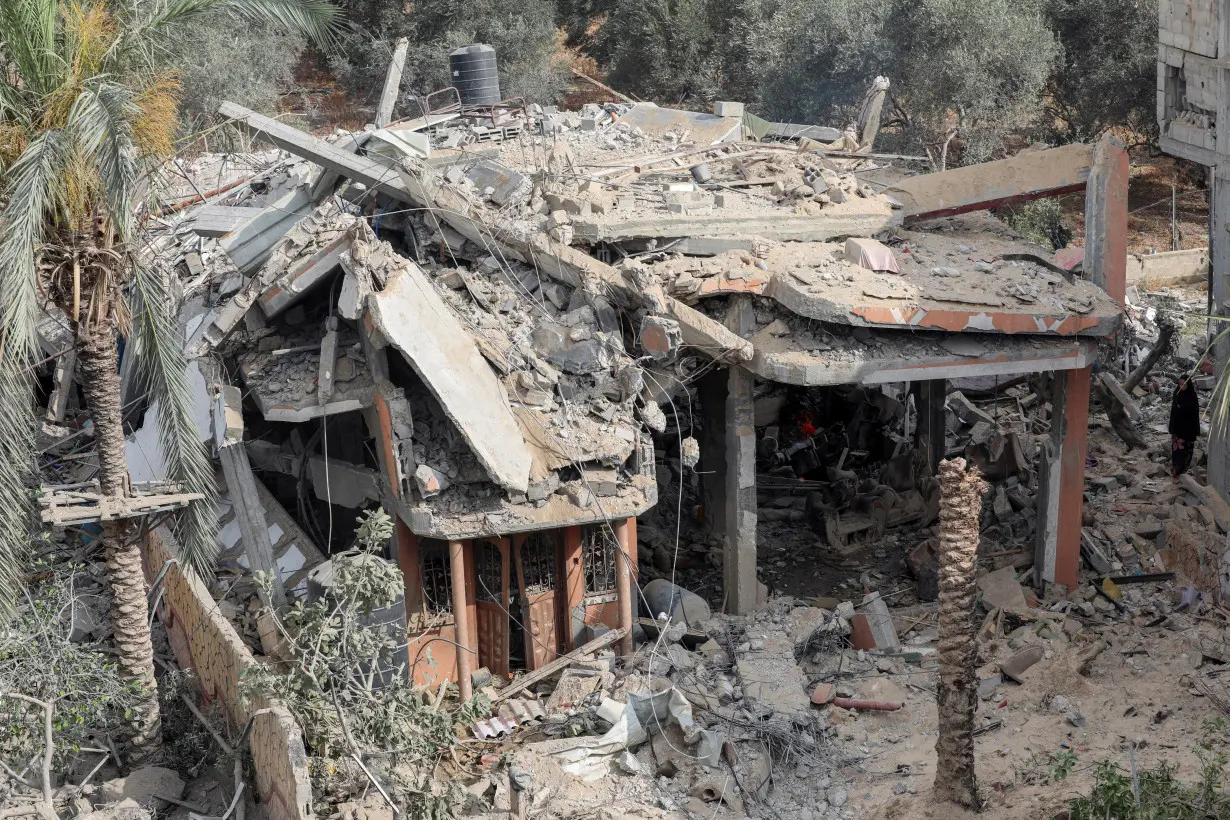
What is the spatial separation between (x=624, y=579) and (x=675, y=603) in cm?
126

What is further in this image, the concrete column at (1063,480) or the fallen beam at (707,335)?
the concrete column at (1063,480)

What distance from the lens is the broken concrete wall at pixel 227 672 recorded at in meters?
10.2

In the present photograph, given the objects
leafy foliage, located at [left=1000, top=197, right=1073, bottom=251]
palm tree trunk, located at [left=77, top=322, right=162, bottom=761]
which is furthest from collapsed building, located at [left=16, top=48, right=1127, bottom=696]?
leafy foliage, located at [left=1000, top=197, right=1073, bottom=251]

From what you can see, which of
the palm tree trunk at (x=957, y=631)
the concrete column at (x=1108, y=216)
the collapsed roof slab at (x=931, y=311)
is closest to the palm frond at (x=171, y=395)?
the palm tree trunk at (x=957, y=631)

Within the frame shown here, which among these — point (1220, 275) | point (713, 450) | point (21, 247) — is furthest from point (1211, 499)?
point (21, 247)

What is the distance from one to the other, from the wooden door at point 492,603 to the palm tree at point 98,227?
2913mm

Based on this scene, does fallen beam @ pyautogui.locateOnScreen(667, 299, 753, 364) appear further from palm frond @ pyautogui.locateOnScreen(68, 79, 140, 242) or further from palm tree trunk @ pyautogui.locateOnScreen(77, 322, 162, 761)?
palm frond @ pyautogui.locateOnScreen(68, 79, 140, 242)

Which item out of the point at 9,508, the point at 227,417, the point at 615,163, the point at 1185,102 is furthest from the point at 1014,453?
the point at 9,508

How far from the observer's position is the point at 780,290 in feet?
48.3

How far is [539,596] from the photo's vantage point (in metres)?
13.9

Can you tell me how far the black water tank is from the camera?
72.8 ft

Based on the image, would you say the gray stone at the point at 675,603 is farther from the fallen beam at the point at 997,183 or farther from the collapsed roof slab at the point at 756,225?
the fallen beam at the point at 997,183

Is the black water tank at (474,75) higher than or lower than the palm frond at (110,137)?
higher

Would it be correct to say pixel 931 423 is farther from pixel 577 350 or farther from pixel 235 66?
pixel 235 66
